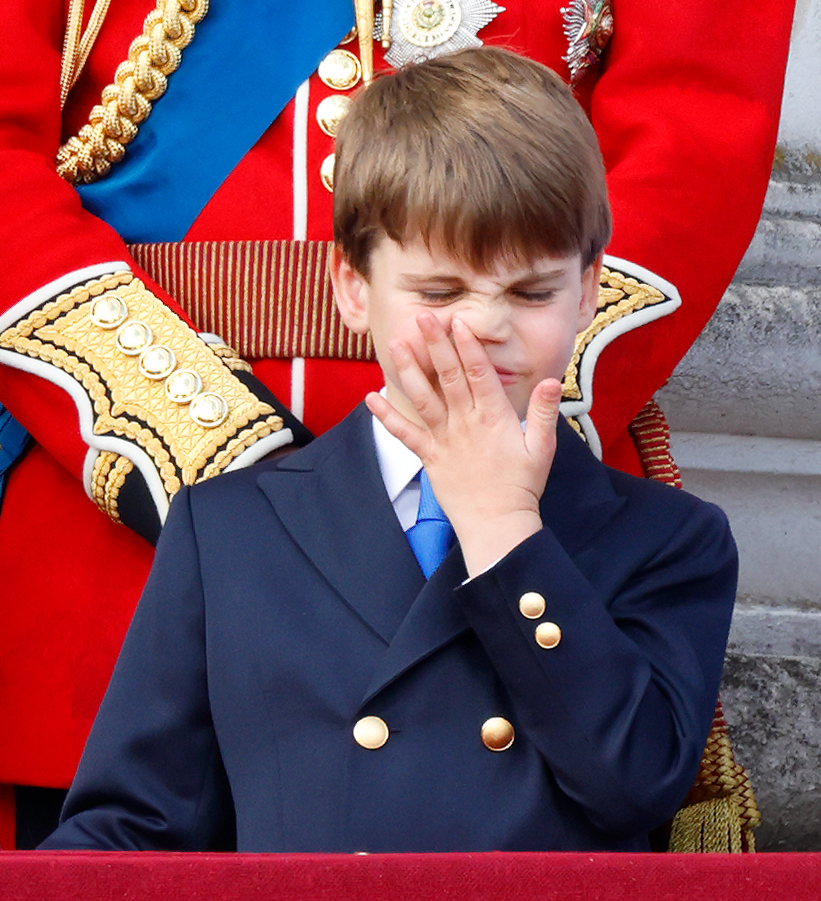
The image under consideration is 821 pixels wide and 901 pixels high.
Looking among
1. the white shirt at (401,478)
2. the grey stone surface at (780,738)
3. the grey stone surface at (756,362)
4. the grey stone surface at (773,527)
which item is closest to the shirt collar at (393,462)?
the white shirt at (401,478)

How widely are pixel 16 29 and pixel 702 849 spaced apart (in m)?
0.92

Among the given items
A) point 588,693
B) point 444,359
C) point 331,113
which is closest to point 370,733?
point 588,693

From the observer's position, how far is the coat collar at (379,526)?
0.94 metres

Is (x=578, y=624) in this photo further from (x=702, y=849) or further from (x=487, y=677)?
(x=702, y=849)

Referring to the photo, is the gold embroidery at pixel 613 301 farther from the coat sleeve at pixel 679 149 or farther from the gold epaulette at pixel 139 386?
the gold epaulette at pixel 139 386

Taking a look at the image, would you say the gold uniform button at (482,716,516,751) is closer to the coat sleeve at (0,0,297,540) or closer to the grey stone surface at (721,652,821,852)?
the coat sleeve at (0,0,297,540)

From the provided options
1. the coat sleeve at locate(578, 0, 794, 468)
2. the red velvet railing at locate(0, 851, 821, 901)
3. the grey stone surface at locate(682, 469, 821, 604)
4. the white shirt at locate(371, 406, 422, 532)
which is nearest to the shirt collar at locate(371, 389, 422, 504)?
the white shirt at locate(371, 406, 422, 532)

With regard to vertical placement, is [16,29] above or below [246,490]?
above

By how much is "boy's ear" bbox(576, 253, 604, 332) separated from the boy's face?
1.8 inches

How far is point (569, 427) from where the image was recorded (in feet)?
3.55

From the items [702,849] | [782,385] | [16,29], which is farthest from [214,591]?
[782,385]

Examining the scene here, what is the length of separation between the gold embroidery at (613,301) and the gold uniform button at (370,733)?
1.21 feet

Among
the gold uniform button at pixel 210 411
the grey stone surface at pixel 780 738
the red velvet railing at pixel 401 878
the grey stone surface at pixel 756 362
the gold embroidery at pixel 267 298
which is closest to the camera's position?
the red velvet railing at pixel 401 878

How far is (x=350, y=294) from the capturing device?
1054 millimetres
